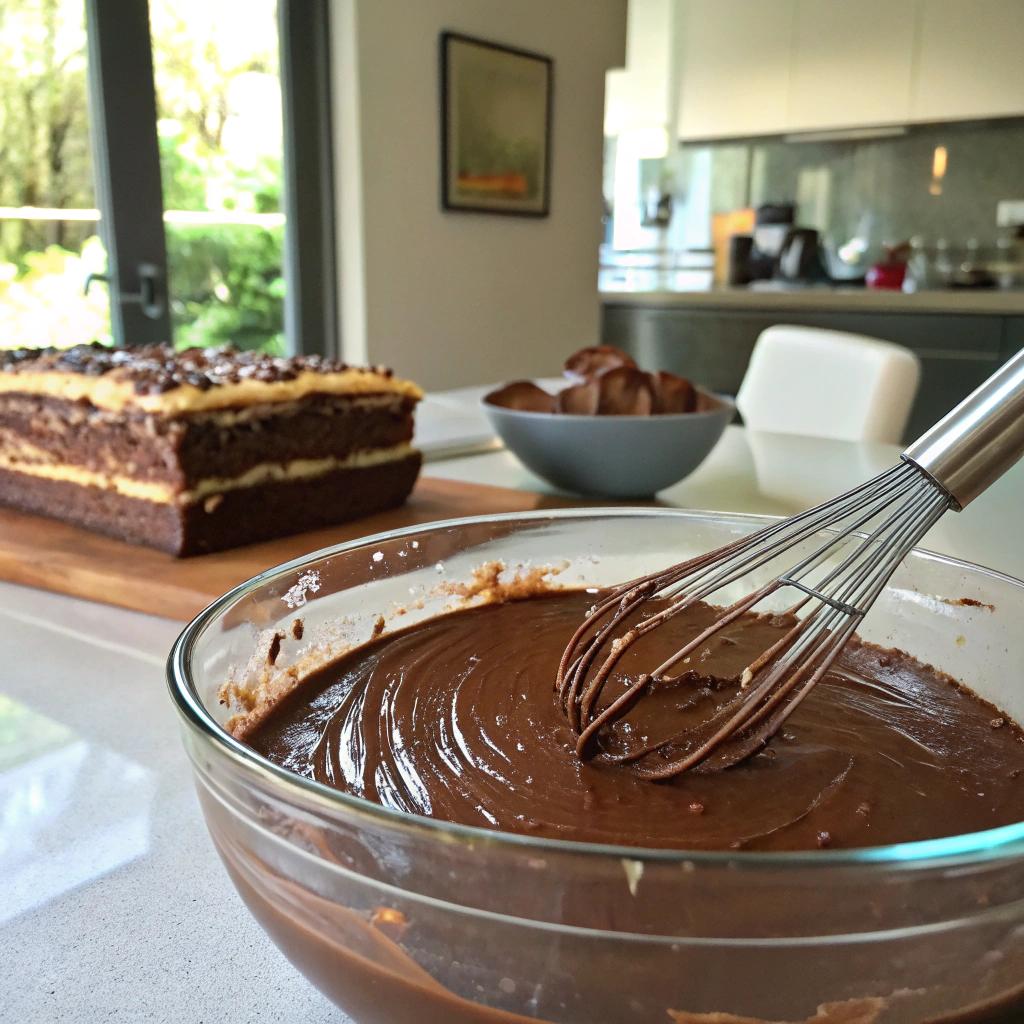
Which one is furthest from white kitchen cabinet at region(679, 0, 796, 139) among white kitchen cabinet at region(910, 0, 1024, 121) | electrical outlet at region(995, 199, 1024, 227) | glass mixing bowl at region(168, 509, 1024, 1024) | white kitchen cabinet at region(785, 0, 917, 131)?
glass mixing bowl at region(168, 509, 1024, 1024)

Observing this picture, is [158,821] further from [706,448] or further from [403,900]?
[706,448]

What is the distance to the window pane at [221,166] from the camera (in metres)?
2.56

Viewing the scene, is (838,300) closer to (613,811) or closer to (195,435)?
(195,435)

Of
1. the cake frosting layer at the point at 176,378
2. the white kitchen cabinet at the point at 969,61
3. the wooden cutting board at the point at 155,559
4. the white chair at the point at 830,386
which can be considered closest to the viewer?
the wooden cutting board at the point at 155,559

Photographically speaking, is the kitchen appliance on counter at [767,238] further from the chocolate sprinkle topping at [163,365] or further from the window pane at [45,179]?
the chocolate sprinkle topping at [163,365]

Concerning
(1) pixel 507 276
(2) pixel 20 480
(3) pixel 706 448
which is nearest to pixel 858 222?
(1) pixel 507 276

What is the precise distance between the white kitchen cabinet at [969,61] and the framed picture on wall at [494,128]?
172 centimetres

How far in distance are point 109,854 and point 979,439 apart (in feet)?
1.46

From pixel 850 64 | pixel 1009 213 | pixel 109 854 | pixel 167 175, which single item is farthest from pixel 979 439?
pixel 1009 213

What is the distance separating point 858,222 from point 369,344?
285 centimetres

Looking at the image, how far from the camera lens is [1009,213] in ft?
13.7

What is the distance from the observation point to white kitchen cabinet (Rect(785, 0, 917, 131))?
3980 mm

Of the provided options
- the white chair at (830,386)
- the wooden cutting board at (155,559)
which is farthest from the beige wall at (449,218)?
the wooden cutting board at (155,559)

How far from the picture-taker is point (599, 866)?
0.22 m
